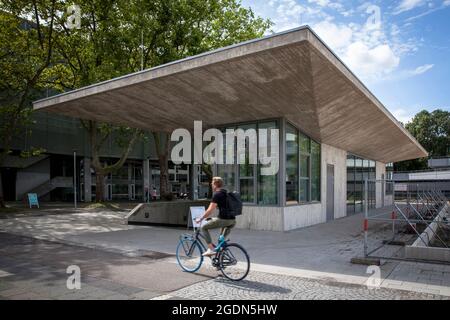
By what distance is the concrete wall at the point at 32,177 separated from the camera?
3869cm

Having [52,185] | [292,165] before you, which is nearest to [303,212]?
[292,165]

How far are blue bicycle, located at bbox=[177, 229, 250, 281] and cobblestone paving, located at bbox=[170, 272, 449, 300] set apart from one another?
224 millimetres

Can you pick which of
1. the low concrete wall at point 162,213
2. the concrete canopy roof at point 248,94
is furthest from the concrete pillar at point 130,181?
the concrete canopy roof at point 248,94

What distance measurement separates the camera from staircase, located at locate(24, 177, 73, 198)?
130 ft

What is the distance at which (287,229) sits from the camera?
14.3m

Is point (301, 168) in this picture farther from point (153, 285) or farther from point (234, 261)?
point (153, 285)

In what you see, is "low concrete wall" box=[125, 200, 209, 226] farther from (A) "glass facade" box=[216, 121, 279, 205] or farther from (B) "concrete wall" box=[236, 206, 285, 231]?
(B) "concrete wall" box=[236, 206, 285, 231]

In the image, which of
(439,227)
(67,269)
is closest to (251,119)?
(439,227)

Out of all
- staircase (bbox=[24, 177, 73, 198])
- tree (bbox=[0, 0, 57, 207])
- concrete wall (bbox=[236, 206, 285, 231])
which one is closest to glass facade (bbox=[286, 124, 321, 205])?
concrete wall (bbox=[236, 206, 285, 231])

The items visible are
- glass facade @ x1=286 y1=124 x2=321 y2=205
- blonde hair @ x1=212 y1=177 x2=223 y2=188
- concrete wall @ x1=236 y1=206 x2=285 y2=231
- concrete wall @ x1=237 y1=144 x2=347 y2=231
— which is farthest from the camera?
glass facade @ x1=286 y1=124 x2=321 y2=205

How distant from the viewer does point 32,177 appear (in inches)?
1555

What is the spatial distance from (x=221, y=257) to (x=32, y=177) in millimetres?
37725
